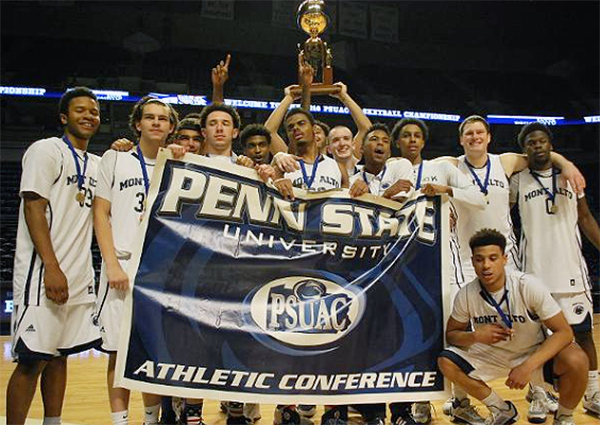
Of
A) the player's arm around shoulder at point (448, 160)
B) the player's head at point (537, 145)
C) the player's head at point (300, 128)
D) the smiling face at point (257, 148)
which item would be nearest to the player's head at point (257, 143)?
the smiling face at point (257, 148)

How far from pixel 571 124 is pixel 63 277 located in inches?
646

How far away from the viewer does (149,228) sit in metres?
2.85

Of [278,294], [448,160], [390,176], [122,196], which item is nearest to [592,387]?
[448,160]

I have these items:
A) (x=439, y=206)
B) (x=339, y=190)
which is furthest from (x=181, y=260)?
(x=439, y=206)

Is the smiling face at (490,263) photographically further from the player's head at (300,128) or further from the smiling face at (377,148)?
the player's head at (300,128)

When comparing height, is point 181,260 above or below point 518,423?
above

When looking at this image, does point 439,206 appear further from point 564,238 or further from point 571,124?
point 571,124

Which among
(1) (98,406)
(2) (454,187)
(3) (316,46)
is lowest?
(1) (98,406)

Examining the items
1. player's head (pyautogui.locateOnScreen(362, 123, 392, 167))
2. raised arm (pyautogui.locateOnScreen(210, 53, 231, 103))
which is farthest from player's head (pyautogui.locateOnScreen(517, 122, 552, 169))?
raised arm (pyautogui.locateOnScreen(210, 53, 231, 103))

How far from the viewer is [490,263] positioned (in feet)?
9.89

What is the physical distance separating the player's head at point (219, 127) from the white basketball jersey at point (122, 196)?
19.7 inches

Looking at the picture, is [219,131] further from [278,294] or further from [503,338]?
[503,338]

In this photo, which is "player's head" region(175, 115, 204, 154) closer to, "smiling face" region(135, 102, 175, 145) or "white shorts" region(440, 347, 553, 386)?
"smiling face" region(135, 102, 175, 145)

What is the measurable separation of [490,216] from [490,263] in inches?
26.3
